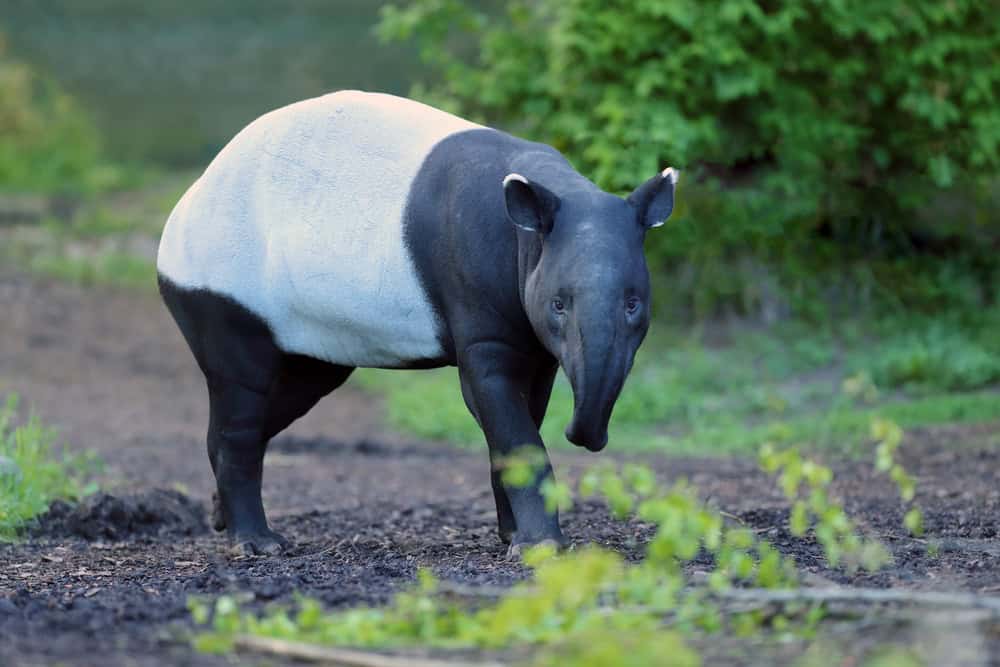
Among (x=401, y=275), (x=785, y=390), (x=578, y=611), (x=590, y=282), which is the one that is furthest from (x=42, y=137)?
(x=578, y=611)

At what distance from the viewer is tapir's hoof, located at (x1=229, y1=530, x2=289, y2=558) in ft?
17.8

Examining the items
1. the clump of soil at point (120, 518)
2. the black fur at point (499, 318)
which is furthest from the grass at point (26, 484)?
the black fur at point (499, 318)

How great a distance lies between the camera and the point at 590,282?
4242 mm

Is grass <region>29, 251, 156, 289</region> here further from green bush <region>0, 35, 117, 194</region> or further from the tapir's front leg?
the tapir's front leg

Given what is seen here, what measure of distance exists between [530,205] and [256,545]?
6.11ft

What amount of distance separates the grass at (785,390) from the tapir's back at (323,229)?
14.6 feet

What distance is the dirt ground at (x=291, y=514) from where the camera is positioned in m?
3.73

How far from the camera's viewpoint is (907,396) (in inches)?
402

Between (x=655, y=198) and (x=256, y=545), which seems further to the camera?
(x=256, y=545)

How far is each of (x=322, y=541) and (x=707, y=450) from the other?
3.99 meters

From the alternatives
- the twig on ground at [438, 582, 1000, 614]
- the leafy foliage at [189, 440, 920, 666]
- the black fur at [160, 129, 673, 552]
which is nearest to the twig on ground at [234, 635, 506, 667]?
the leafy foliage at [189, 440, 920, 666]

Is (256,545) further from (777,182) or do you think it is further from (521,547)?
(777,182)

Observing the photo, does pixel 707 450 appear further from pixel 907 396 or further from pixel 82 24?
pixel 82 24

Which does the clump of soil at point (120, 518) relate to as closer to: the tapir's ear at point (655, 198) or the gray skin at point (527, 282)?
the gray skin at point (527, 282)
